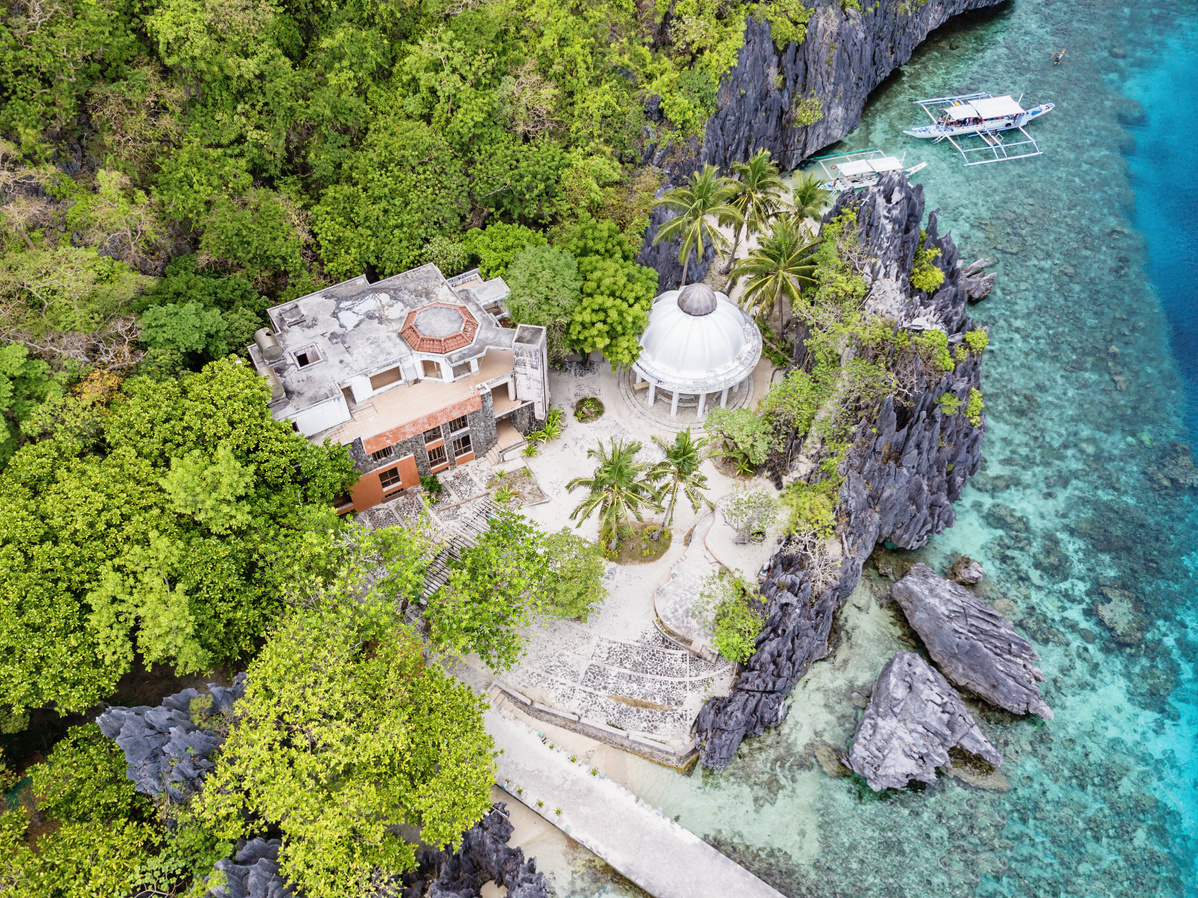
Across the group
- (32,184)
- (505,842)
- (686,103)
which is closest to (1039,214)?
(686,103)

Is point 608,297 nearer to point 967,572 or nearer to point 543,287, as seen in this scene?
point 543,287

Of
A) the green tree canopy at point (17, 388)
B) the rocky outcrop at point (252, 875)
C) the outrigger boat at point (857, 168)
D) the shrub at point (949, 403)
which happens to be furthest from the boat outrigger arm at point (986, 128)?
the rocky outcrop at point (252, 875)

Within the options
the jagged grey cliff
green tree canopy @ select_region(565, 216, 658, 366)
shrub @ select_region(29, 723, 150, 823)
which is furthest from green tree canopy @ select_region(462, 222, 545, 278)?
shrub @ select_region(29, 723, 150, 823)

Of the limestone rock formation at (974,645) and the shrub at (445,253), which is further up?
the shrub at (445,253)

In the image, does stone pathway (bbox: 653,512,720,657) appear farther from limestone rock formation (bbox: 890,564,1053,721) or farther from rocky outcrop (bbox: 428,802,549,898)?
rocky outcrop (bbox: 428,802,549,898)

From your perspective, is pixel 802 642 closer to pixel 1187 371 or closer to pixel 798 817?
pixel 798 817

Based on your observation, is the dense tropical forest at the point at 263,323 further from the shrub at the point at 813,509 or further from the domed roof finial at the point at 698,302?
the domed roof finial at the point at 698,302
